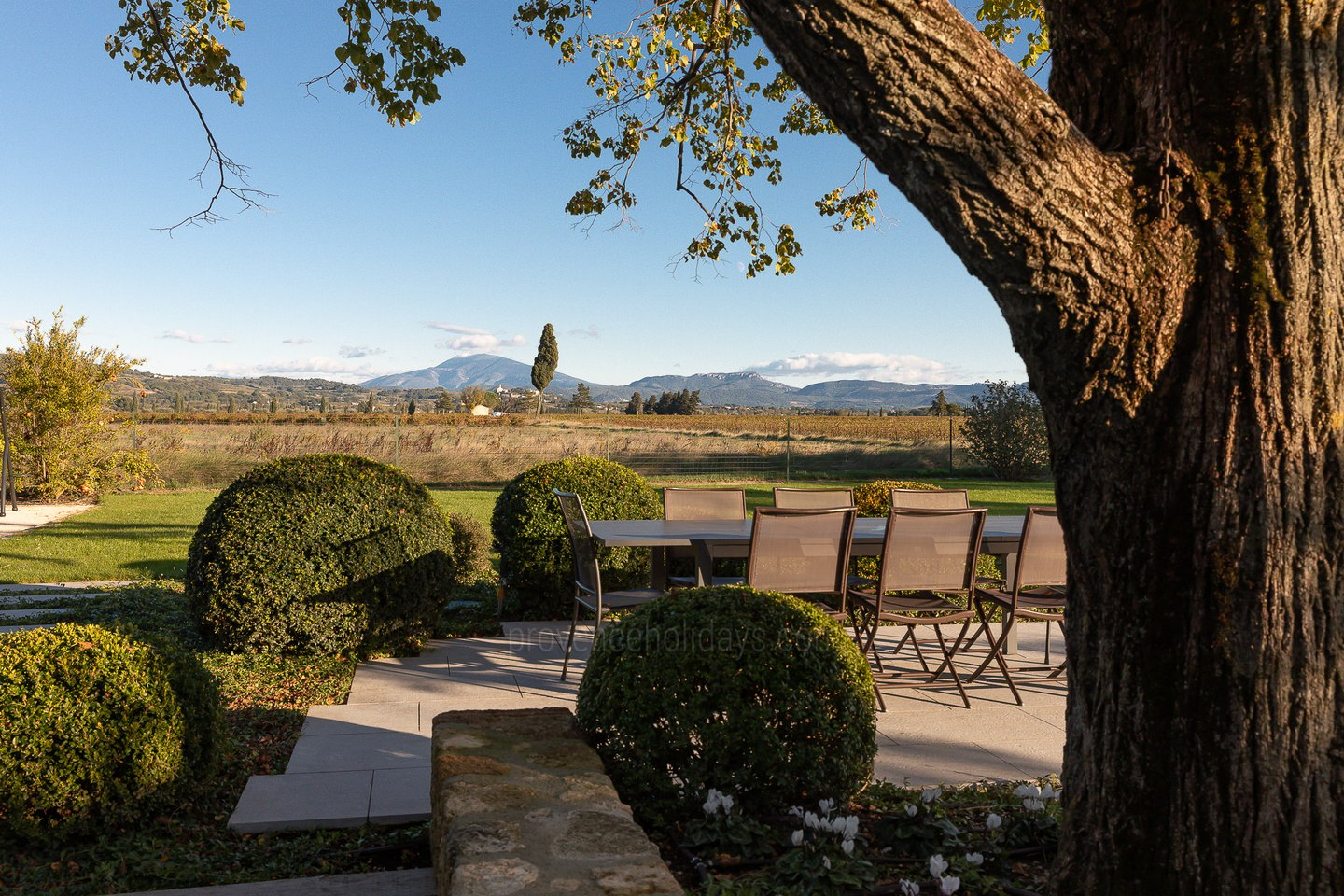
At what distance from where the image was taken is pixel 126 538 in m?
11.5

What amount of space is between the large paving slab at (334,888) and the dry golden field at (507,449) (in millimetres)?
16472

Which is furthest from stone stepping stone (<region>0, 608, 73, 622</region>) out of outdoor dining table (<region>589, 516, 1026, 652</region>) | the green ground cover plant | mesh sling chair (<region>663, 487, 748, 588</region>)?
mesh sling chair (<region>663, 487, 748, 588</region>)

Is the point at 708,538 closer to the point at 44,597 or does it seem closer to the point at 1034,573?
the point at 1034,573

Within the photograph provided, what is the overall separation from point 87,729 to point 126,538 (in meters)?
9.70

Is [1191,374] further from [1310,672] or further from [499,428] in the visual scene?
[499,428]

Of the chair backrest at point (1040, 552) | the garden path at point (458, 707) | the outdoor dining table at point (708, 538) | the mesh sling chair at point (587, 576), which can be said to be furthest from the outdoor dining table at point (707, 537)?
the garden path at point (458, 707)

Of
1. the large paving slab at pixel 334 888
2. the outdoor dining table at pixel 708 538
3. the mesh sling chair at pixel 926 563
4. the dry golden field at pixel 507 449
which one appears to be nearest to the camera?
the large paving slab at pixel 334 888

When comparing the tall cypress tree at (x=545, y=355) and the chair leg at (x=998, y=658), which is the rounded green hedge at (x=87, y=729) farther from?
the tall cypress tree at (x=545, y=355)

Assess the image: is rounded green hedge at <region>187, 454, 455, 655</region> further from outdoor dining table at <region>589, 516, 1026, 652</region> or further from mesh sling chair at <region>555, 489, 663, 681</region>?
outdoor dining table at <region>589, 516, 1026, 652</region>

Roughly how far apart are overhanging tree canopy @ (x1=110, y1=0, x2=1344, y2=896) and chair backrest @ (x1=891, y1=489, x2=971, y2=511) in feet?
14.9

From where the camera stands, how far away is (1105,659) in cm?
218

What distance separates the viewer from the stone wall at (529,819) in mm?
1938

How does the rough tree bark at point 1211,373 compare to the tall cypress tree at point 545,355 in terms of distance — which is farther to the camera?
the tall cypress tree at point 545,355

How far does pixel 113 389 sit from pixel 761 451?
559 inches
